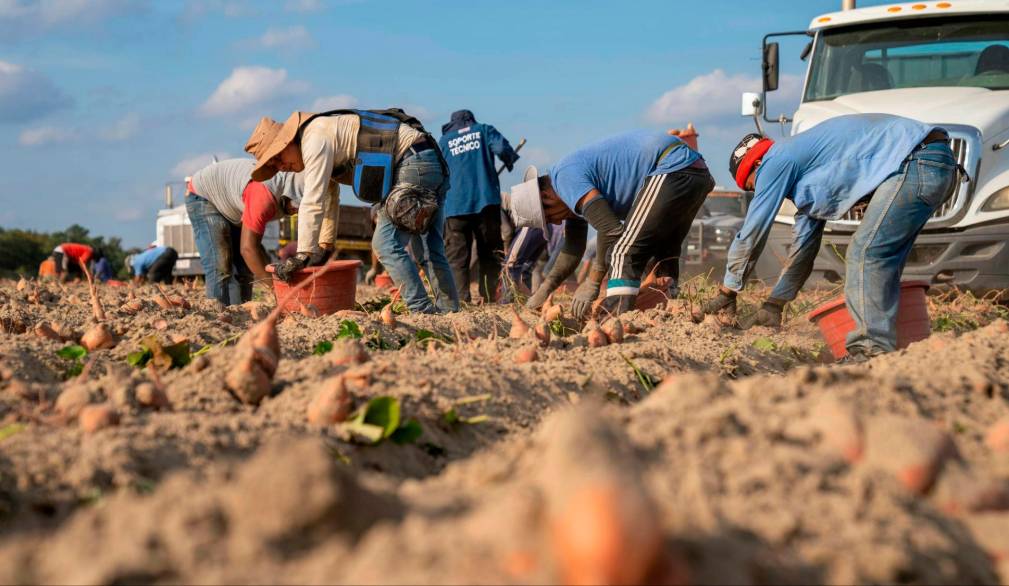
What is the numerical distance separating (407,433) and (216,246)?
4.98 m

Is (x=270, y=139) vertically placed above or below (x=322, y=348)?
above

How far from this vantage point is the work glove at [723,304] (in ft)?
17.4

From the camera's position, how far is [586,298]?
5547mm

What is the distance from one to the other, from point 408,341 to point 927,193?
2.58 meters

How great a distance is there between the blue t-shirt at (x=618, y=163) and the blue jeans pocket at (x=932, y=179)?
A: 1477 millimetres

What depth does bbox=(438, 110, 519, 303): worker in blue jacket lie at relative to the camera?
7.62 metres

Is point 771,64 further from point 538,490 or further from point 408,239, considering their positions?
point 538,490

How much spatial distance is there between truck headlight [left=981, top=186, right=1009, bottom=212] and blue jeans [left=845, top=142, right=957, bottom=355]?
102 inches

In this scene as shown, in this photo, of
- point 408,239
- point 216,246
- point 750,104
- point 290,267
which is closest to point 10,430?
point 290,267

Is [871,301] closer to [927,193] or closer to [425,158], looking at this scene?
[927,193]

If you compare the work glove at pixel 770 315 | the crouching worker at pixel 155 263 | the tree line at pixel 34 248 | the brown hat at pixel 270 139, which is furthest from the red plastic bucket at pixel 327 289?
the tree line at pixel 34 248

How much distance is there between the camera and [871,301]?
14.9 ft

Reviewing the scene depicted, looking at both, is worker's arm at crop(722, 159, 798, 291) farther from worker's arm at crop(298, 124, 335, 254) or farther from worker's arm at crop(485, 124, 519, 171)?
worker's arm at crop(485, 124, 519, 171)

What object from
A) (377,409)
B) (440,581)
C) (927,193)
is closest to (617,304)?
(927,193)
